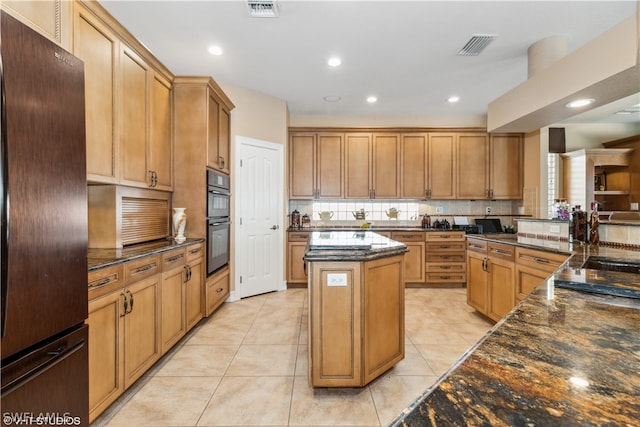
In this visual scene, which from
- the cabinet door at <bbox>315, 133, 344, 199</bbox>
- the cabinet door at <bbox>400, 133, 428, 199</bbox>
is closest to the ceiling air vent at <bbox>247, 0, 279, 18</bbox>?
the cabinet door at <bbox>315, 133, 344, 199</bbox>

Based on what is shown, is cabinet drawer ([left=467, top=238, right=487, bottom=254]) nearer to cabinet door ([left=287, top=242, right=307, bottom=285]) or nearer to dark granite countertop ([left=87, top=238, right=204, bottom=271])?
cabinet door ([left=287, top=242, right=307, bottom=285])

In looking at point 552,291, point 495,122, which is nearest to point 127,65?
point 552,291

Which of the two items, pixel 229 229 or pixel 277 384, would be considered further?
pixel 229 229

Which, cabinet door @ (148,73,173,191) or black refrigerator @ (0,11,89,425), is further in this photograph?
cabinet door @ (148,73,173,191)

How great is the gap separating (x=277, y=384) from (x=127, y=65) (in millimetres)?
2724

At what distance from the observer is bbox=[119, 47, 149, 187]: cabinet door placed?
2.33 metres

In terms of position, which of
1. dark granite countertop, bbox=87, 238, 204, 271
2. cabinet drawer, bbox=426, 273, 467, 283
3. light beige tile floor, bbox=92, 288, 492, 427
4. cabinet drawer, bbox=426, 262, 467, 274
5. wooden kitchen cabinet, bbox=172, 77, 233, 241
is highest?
wooden kitchen cabinet, bbox=172, 77, 233, 241

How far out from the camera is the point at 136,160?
2.50 meters

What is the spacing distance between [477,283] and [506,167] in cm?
273

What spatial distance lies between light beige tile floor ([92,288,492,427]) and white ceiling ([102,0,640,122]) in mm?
2892

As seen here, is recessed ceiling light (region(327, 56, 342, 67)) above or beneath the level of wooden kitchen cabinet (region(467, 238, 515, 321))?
above

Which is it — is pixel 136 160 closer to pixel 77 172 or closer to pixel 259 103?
pixel 77 172

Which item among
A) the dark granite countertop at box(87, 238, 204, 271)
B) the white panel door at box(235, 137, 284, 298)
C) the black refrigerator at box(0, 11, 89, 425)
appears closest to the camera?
the black refrigerator at box(0, 11, 89, 425)

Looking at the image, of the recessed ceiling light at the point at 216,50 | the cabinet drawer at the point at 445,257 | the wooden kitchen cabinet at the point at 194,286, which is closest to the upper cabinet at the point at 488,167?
the cabinet drawer at the point at 445,257
